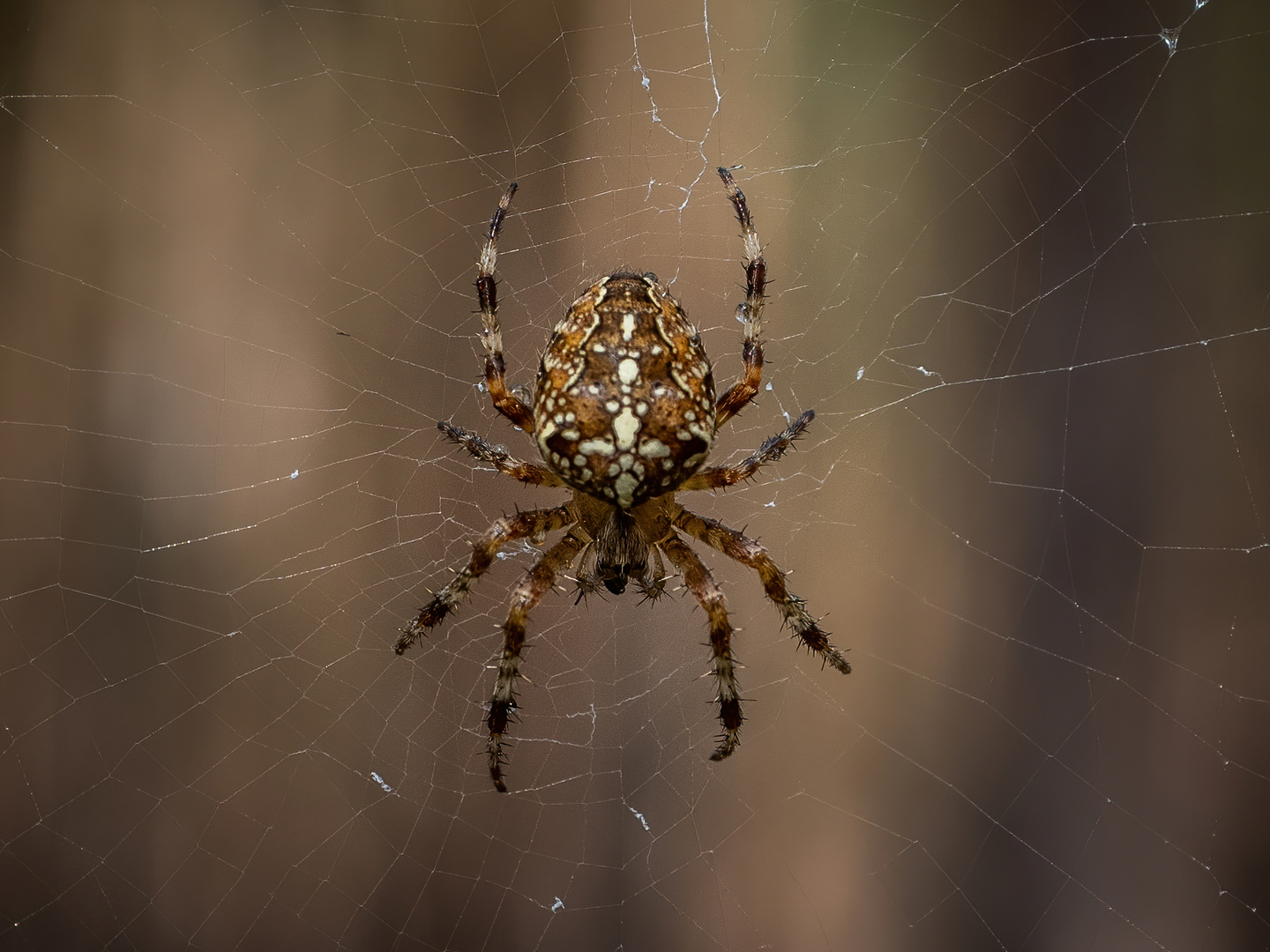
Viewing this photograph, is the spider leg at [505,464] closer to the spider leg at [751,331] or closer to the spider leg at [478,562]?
the spider leg at [478,562]

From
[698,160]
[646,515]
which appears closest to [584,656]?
[646,515]

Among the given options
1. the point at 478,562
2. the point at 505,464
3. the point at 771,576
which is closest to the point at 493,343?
the point at 505,464

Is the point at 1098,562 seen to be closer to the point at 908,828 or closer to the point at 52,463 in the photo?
the point at 908,828

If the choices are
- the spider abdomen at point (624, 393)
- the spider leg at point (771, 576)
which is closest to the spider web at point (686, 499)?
the spider leg at point (771, 576)

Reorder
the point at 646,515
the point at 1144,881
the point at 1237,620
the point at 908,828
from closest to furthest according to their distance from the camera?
1. the point at 646,515
2. the point at 1237,620
3. the point at 1144,881
4. the point at 908,828

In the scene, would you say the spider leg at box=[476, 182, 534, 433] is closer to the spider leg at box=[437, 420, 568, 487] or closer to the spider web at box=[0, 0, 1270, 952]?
the spider leg at box=[437, 420, 568, 487]

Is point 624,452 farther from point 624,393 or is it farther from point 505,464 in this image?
point 505,464
